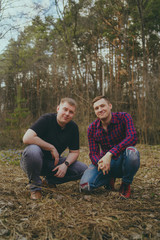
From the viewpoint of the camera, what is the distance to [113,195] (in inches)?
93.7

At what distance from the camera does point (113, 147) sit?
2383mm

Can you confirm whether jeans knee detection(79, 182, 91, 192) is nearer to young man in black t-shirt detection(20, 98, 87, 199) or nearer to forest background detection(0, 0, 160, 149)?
young man in black t-shirt detection(20, 98, 87, 199)

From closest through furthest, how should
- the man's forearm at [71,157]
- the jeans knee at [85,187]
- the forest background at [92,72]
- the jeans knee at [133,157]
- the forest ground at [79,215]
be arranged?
the forest ground at [79,215] → the jeans knee at [133,157] → the jeans knee at [85,187] → the man's forearm at [71,157] → the forest background at [92,72]

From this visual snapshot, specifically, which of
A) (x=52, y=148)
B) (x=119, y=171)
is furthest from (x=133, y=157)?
(x=52, y=148)

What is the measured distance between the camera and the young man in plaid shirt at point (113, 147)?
232 centimetres

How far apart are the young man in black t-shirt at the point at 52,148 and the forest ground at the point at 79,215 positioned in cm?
22

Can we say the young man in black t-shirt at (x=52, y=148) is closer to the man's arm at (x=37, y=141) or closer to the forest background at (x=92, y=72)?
the man's arm at (x=37, y=141)

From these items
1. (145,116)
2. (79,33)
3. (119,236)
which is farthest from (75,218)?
(79,33)

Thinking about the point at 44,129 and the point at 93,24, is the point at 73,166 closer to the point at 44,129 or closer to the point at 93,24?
the point at 44,129

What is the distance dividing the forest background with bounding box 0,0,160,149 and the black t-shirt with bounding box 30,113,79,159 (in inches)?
145

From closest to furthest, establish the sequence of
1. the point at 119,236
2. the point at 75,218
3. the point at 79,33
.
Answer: the point at 119,236
the point at 75,218
the point at 79,33

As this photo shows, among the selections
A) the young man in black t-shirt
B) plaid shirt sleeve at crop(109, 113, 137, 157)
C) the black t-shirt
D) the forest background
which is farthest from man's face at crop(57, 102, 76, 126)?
the forest background

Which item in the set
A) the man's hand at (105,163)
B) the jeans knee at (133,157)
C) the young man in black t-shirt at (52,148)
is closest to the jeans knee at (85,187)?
the young man in black t-shirt at (52,148)

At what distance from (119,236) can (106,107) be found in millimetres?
1394
